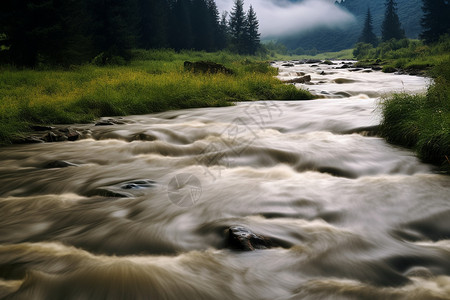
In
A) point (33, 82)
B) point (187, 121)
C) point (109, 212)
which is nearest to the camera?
point (109, 212)

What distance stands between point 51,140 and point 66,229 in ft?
14.9

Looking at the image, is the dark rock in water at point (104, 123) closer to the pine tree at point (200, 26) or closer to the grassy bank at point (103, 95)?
the grassy bank at point (103, 95)

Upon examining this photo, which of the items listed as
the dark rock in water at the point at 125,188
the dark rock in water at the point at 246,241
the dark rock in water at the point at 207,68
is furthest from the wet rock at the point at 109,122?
the dark rock in water at the point at 207,68

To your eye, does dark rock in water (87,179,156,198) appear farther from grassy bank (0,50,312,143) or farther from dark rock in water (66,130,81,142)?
grassy bank (0,50,312,143)

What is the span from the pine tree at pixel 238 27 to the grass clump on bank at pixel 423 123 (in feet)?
212

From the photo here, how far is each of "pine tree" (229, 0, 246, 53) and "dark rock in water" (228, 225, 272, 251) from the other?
68.8 metres

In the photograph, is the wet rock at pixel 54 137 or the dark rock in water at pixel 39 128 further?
the dark rock in water at pixel 39 128

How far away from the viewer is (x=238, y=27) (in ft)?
229

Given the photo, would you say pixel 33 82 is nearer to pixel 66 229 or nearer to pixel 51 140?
pixel 51 140

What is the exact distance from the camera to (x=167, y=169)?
5410 mm

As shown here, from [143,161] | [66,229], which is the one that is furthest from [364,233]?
[143,161]

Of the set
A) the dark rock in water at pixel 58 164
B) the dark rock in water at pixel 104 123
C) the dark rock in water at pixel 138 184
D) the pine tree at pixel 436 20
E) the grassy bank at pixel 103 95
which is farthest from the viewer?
the pine tree at pixel 436 20

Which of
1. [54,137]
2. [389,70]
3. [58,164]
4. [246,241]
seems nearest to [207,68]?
[54,137]

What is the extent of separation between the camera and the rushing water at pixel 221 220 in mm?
2418
